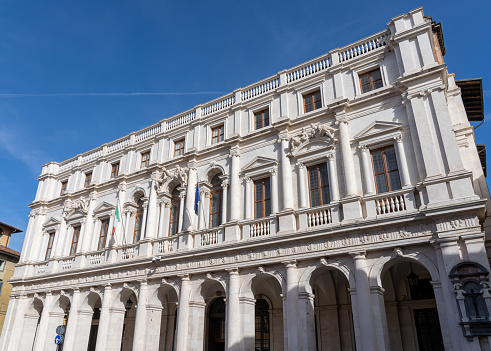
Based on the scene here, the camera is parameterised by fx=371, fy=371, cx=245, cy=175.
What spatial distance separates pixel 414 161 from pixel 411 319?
6260 millimetres

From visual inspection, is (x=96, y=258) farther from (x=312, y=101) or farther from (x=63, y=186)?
(x=312, y=101)

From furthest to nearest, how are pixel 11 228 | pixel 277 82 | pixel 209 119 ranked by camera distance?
1. pixel 11 228
2. pixel 209 119
3. pixel 277 82

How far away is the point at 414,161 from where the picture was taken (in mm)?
13906

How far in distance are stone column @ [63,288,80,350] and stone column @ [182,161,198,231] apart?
8.04 m

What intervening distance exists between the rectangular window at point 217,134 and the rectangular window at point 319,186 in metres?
6.06

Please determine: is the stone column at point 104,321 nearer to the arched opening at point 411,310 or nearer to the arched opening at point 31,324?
the arched opening at point 31,324

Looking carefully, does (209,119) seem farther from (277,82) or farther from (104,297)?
(104,297)

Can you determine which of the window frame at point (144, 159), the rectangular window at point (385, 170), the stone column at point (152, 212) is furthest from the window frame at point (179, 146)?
the rectangular window at point (385, 170)

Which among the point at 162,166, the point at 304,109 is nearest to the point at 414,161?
the point at 304,109

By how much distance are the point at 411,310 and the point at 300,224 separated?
18.0 ft

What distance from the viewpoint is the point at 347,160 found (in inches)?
595

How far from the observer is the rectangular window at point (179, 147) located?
21.8 m

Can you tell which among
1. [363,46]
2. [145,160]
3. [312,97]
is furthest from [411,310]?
[145,160]

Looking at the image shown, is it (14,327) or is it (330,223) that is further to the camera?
(14,327)
